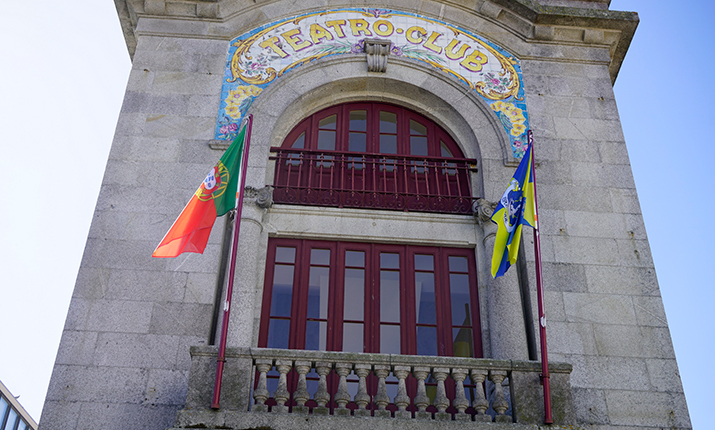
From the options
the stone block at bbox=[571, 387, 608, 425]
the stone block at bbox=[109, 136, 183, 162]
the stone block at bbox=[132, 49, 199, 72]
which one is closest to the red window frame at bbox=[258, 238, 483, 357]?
the stone block at bbox=[571, 387, 608, 425]

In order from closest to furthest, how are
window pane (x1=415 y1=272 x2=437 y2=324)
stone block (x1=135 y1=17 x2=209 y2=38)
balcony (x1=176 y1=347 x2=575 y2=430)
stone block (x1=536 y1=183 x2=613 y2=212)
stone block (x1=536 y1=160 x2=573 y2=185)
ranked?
balcony (x1=176 y1=347 x2=575 y2=430)
window pane (x1=415 y1=272 x2=437 y2=324)
stone block (x1=536 y1=183 x2=613 y2=212)
stone block (x1=536 y1=160 x2=573 y2=185)
stone block (x1=135 y1=17 x2=209 y2=38)

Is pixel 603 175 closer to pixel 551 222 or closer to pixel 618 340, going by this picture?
pixel 551 222

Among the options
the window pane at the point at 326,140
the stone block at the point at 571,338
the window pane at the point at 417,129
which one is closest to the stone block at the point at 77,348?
the window pane at the point at 326,140

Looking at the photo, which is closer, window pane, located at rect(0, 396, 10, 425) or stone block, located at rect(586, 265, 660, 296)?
stone block, located at rect(586, 265, 660, 296)

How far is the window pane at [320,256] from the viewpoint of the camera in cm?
1320

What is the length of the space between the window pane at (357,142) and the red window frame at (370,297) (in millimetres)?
2372

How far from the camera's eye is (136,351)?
11.6 meters

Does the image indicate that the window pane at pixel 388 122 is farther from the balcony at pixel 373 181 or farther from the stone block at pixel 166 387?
the stone block at pixel 166 387

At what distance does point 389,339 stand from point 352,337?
62cm

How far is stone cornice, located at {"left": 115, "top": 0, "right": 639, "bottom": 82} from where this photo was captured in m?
15.9

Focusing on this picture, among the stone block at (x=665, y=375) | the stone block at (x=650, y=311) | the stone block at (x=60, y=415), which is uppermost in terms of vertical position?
the stone block at (x=650, y=311)

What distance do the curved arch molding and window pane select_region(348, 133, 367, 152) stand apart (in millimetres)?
1853

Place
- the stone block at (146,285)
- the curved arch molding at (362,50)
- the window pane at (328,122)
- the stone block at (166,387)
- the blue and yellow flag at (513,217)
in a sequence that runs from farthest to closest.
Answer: the window pane at (328,122)
the curved arch molding at (362,50)
the stone block at (146,285)
the blue and yellow flag at (513,217)
the stone block at (166,387)

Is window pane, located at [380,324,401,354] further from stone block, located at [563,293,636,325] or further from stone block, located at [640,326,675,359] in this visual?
stone block, located at [640,326,675,359]
